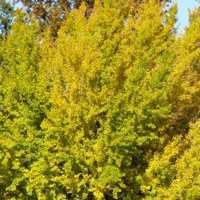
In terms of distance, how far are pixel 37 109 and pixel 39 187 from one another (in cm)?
219

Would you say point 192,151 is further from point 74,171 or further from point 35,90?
point 35,90

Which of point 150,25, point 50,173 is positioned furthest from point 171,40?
point 50,173

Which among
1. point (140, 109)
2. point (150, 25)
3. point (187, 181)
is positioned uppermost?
point (150, 25)

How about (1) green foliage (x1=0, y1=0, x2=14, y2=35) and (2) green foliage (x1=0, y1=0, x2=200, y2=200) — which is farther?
(1) green foliage (x1=0, y1=0, x2=14, y2=35)

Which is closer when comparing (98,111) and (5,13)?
(98,111)

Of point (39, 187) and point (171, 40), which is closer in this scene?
point (39, 187)

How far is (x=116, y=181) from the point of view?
33.5 ft

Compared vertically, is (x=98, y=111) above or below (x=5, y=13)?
below

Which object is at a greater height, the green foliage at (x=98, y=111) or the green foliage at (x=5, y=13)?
the green foliage at (x=5, y=13)

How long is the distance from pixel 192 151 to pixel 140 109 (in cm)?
172

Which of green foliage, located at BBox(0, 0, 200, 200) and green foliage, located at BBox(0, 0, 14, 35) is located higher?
green foliage, located at BBox(0, 0, 14, 35)

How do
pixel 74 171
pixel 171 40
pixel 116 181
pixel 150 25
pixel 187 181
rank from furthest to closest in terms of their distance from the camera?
pixel 171 40, pixel 150 25, pixel 74 171, pixel 116 181, pixel 187 181

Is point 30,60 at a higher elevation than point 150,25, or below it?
below

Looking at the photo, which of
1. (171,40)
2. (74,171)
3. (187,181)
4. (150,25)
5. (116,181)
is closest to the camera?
(187,181)
